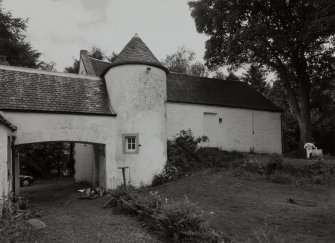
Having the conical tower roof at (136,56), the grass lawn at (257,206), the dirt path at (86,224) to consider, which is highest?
the conical tower roof at (136,56)

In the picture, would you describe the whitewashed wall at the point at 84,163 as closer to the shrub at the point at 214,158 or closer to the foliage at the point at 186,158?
the foliage at the point at 186,158

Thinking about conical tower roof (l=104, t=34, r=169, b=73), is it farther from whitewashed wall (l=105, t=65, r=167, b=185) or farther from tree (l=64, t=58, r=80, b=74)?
tree (l=64, t=58, r=80, b=74)

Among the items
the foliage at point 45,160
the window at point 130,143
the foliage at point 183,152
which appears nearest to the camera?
the window at point 130,143

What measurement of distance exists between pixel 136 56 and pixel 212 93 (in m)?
9.37

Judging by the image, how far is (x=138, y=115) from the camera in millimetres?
16922

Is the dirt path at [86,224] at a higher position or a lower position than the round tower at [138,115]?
lower

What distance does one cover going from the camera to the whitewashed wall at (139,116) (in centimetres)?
1669

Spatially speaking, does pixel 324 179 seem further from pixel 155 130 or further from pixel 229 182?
pixel 155 130

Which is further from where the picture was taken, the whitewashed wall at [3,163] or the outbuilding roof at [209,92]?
the outbuilding roof at [209,92]

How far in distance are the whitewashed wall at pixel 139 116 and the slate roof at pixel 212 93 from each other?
4.11 metres

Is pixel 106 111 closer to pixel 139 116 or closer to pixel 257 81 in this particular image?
pixel 139 116

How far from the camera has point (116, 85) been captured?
679 inches

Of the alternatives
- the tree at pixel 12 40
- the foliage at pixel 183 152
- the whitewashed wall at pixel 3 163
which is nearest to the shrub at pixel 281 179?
the foliage at pixel 183 152

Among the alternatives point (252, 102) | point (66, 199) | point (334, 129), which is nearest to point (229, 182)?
point (66, 199)
